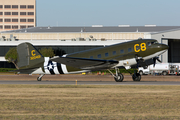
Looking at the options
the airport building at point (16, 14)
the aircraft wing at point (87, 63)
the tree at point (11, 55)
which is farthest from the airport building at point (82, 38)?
the airport building at point (16, 14)

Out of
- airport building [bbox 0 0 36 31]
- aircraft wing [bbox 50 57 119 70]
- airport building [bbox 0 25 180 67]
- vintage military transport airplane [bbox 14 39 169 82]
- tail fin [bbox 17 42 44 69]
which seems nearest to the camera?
aircraft wing [bbox 50 57 119 70]

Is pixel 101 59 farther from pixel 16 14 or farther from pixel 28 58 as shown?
pixel 16 14

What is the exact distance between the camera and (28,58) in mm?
39031

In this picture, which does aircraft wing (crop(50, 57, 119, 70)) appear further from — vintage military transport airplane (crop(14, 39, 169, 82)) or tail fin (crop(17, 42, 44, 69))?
tail fin (crop(17, 42, 44, 69))

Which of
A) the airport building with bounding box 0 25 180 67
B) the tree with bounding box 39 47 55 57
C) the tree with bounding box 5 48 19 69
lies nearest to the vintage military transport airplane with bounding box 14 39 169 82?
the tree with bounding box 39 47 55 57

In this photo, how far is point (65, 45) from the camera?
88.8 metres

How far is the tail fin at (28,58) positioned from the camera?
38906 mm

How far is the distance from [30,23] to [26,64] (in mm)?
154058

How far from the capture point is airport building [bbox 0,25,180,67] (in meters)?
84.7

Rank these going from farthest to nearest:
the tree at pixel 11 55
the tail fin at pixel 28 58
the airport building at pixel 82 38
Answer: the tree at pixel 11 55, the airport building at pixel 82 38, the tail fin at pixel 28 58

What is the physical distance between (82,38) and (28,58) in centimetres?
5232

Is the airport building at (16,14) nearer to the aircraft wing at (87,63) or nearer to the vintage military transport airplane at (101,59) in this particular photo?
the vintage military transport airplane at (101,59)

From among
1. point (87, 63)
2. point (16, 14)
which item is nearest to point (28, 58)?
point (87, 63)

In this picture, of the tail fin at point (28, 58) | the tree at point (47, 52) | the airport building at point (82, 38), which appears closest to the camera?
the tail fin at point (28, 58)
